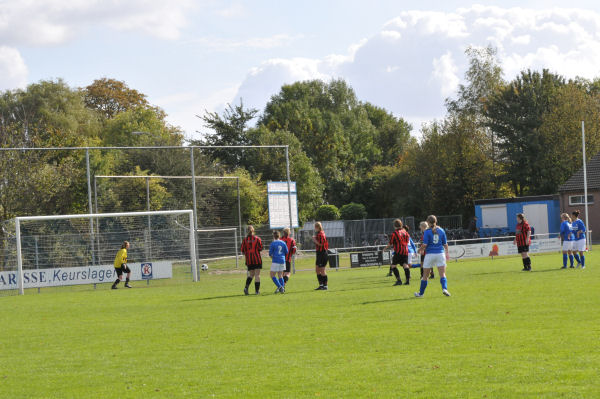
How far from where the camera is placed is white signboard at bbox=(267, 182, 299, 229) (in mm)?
31422

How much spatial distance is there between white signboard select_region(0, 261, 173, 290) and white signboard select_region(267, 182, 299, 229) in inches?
188

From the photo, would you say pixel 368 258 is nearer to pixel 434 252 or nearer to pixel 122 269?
pixel 122 269

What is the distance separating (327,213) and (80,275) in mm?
31684

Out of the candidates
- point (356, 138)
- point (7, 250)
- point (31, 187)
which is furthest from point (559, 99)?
→ point (7, 250)

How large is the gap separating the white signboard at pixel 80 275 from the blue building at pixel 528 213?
27.1m

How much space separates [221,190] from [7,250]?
1727cm

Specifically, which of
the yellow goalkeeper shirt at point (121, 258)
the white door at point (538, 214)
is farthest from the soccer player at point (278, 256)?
the white door at point (538, 214)

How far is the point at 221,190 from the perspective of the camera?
4428 centimetres

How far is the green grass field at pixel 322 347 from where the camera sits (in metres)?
7.70

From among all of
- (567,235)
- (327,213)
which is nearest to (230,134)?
(327,213)

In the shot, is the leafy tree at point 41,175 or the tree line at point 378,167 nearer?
the leafy tree at point 41,175

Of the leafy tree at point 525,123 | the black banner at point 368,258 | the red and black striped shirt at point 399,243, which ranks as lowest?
the black banner at point 368,258

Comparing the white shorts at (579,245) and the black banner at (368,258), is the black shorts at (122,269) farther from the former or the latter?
the white shorts at (579,245)

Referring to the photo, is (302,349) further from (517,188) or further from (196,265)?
(517,188)
